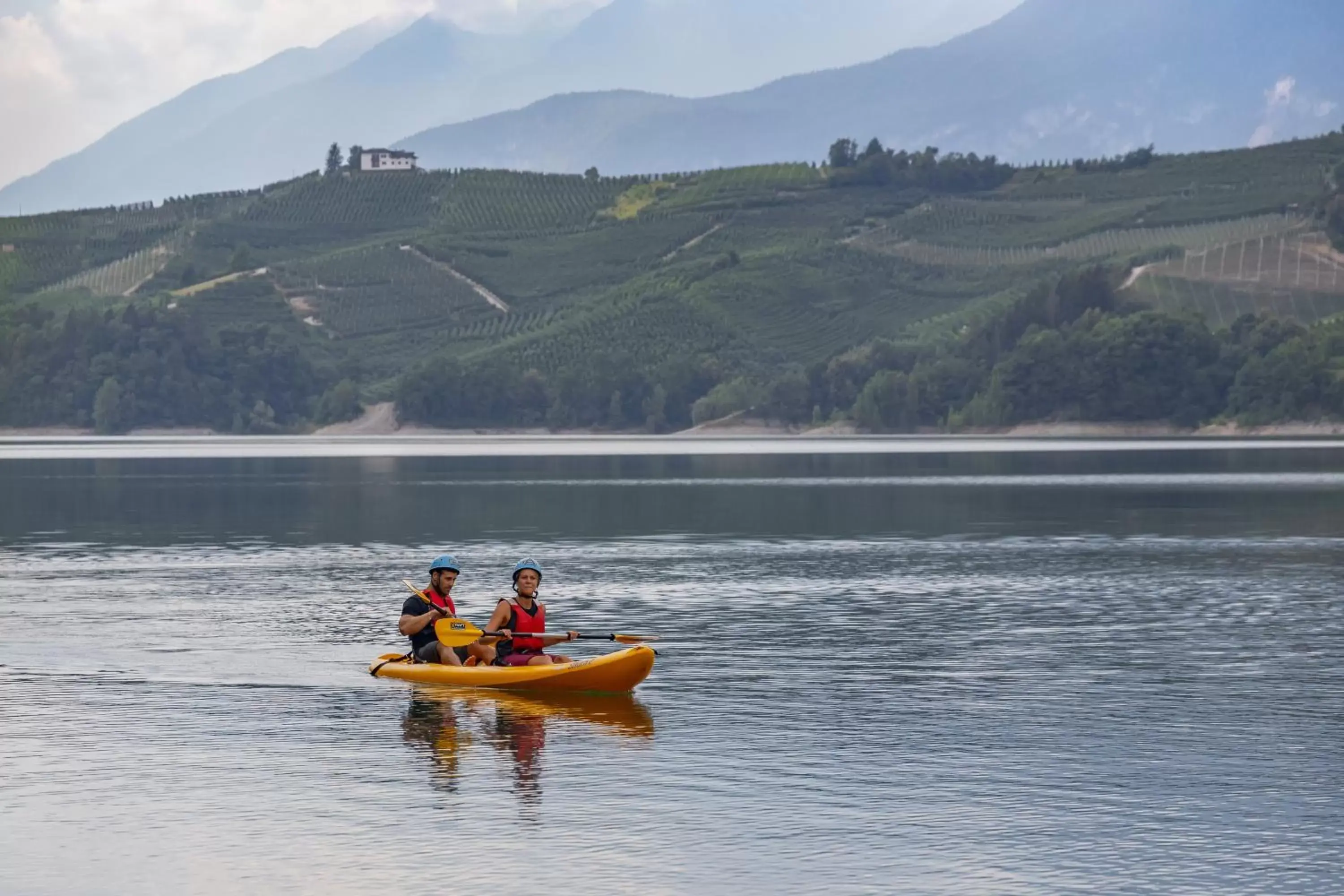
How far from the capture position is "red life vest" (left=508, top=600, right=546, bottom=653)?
3312 cm

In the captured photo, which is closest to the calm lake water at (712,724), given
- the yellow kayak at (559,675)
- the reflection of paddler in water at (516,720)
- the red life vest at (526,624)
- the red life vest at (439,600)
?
the reflection of paddler in water at (516,720)

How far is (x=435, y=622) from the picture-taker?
3403 centimetres

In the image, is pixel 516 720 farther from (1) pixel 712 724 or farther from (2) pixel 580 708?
(1) pixel 712 724

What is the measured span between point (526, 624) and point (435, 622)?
174 centimetres

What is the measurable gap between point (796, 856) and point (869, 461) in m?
132

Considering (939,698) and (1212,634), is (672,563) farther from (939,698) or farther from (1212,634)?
(939,698)

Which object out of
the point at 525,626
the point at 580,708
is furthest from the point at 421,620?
the point at 580,708

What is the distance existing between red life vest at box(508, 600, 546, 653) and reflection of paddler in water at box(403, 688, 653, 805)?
79 cm

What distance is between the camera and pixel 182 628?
43.2 metres

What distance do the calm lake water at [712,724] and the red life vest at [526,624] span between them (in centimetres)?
100

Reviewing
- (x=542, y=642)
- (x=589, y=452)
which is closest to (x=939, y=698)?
(x=542, y=642)

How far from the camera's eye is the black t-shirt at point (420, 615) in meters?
34.2

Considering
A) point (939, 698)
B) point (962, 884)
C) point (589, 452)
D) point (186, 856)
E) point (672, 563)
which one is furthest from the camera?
point (589, 452)

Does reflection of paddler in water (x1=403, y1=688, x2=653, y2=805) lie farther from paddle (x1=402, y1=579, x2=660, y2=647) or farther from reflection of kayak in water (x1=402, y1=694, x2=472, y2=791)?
paddle (x1=402, y1=579, x2=660, y2=647)
